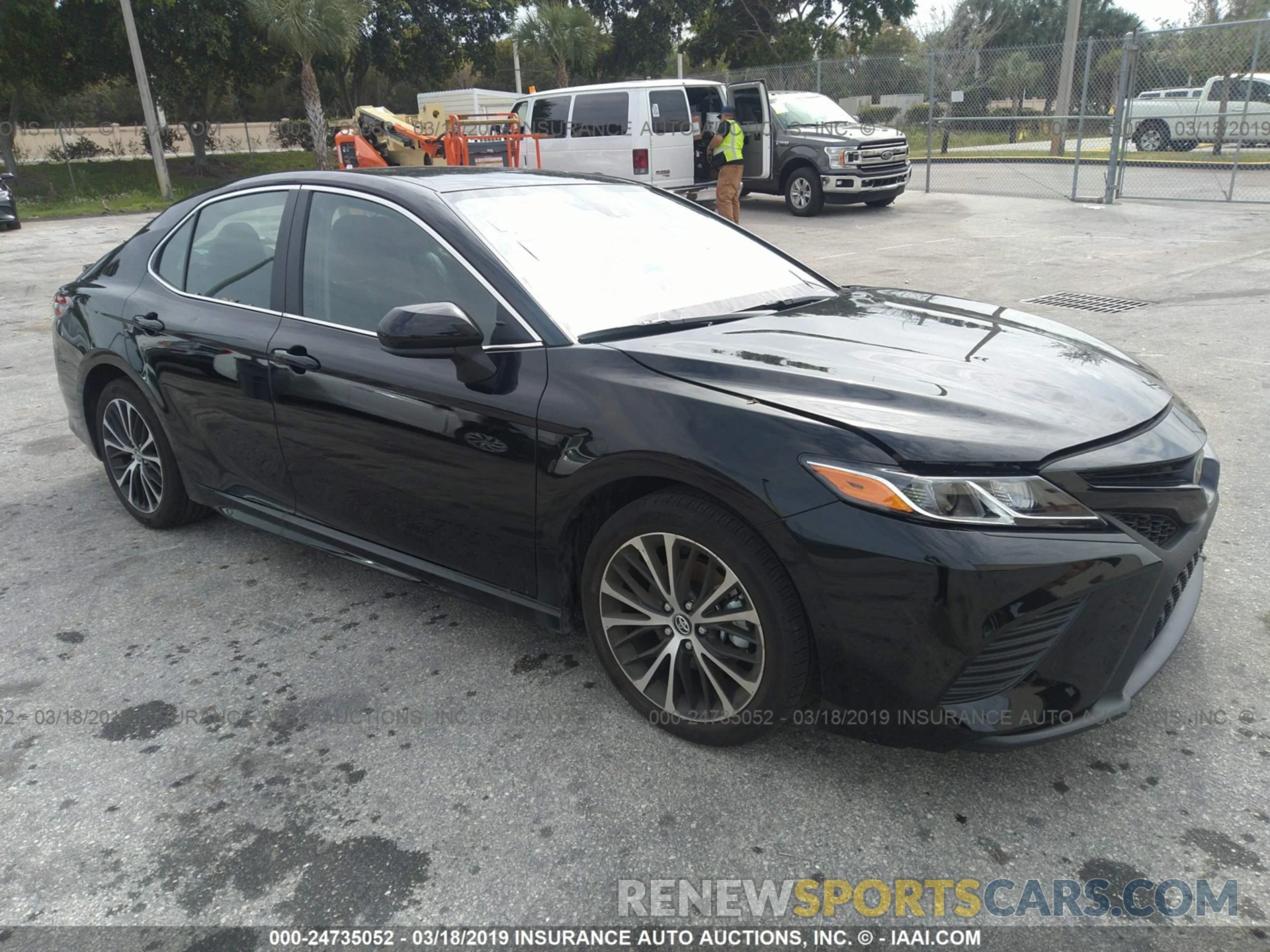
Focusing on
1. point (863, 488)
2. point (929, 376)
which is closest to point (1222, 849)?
point (863, 488)

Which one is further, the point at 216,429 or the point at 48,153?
the point at 48,153

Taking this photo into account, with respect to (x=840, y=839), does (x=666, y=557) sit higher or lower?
higher

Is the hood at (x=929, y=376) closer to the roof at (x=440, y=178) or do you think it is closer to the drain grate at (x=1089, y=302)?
the roof at (x=440, y=178)

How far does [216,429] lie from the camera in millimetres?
3791

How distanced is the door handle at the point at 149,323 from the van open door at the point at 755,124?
13266 mm

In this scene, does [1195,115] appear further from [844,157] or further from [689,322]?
[689,322]

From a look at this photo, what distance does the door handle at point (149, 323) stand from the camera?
3.98 metres

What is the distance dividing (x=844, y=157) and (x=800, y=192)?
0.93 m

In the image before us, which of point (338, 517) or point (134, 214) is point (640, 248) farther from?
point (134, 214)

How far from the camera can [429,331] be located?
2787 mm

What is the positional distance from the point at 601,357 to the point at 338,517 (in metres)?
1.29

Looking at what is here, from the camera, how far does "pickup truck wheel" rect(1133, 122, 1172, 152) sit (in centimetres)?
2139

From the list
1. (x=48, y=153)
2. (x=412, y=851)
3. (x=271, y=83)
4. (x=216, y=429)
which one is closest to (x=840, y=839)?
(x=412, y=851)

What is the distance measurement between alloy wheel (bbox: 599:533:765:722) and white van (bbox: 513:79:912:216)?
13000 millimetres
